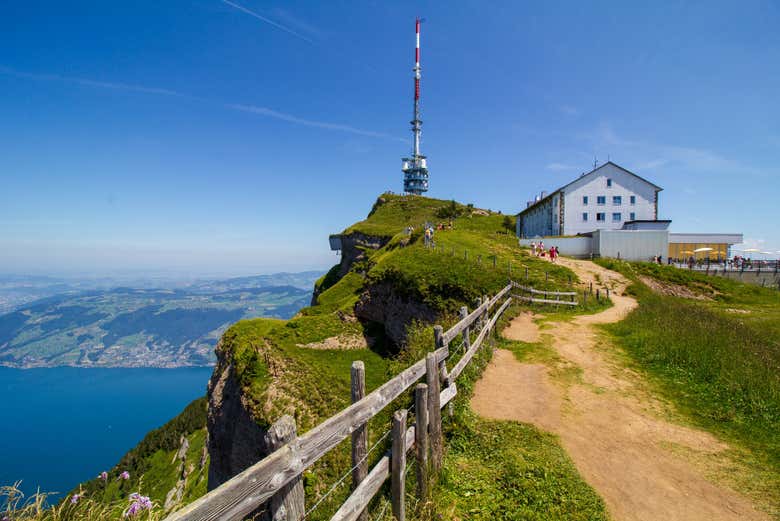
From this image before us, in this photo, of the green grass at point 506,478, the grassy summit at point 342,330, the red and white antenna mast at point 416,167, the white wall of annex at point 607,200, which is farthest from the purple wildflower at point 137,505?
the red and white antenna mast at point 416,167

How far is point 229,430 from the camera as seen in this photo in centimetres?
2217

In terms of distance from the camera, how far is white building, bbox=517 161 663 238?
46.7 metres

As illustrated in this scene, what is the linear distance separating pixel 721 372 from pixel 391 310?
19.5 m

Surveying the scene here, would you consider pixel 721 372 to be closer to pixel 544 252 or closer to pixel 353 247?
pixel 544 252

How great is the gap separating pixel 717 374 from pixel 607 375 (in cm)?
289

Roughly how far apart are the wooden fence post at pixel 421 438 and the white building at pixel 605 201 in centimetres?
4826

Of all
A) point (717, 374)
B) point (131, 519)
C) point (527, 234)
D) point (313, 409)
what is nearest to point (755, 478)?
point (717, 374)

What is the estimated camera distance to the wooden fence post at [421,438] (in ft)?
18.9

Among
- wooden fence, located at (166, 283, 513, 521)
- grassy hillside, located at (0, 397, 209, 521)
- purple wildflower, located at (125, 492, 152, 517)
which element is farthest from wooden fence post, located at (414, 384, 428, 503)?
grassy hillside, located at (0, 397, 209, 521)

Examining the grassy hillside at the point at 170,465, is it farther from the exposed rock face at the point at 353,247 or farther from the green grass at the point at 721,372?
the exposed rock face at the point at 353,247

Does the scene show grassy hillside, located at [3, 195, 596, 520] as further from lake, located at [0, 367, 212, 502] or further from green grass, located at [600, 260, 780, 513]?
lake, located at [0, 367, 212, 502]

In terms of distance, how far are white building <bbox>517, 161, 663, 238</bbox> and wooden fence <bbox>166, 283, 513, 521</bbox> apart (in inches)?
1848

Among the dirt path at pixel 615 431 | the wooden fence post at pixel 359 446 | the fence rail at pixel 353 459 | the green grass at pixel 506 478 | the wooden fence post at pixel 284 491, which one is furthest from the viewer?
the dirt path at pixel 615 431

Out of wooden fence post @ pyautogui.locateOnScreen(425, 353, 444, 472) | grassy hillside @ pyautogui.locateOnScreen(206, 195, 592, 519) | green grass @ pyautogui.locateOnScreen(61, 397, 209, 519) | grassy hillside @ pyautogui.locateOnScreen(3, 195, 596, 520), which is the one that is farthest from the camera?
green grass @ pyautogui.locateOnScreen(61, 397, 209, 519)
